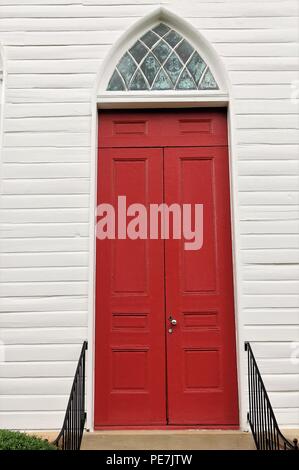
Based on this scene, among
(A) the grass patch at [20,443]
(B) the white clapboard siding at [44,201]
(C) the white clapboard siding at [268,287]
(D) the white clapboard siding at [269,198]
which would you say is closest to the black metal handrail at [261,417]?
(C) the white clapboard siding at [268,287]

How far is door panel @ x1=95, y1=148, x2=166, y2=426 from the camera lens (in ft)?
16.6

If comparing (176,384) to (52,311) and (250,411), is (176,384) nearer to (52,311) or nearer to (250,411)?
(250,411)

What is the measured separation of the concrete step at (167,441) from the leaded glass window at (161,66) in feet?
11.6

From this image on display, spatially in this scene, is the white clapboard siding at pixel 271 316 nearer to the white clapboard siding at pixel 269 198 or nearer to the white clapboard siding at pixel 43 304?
the white clapboard siding at pixel 269 198

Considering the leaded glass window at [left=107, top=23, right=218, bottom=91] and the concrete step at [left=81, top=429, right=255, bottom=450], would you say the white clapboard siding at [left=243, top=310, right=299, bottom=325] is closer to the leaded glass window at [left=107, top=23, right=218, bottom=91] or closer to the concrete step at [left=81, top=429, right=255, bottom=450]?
the concrete step at [left=81, top=429, right=255, bottom=450]

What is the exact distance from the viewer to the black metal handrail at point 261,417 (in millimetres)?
4277

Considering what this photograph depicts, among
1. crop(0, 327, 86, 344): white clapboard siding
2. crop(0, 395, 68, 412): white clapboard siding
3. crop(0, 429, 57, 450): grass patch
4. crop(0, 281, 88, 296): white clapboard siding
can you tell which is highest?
crop(0, 281, 88, 296): white clapboard siding

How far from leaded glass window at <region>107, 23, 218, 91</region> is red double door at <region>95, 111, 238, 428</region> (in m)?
0.31

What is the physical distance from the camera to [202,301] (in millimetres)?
5227

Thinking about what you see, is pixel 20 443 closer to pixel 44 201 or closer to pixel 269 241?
pixel 44 201

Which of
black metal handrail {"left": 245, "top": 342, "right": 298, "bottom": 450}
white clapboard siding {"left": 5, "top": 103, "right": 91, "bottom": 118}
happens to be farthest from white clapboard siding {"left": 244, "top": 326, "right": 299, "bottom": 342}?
white clapboard siding {"left": 5, "top": 103, "right": 91, "bottom": 118}

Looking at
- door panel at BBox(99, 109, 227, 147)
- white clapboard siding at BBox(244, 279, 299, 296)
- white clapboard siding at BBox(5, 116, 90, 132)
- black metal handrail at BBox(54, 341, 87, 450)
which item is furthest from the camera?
door panel at BBox(99, 109, 227, 147)

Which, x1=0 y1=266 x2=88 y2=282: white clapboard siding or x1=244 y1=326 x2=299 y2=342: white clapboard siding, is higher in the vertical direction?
x1=0 y1=266 x2=88 y2=282: white clapboard siding
